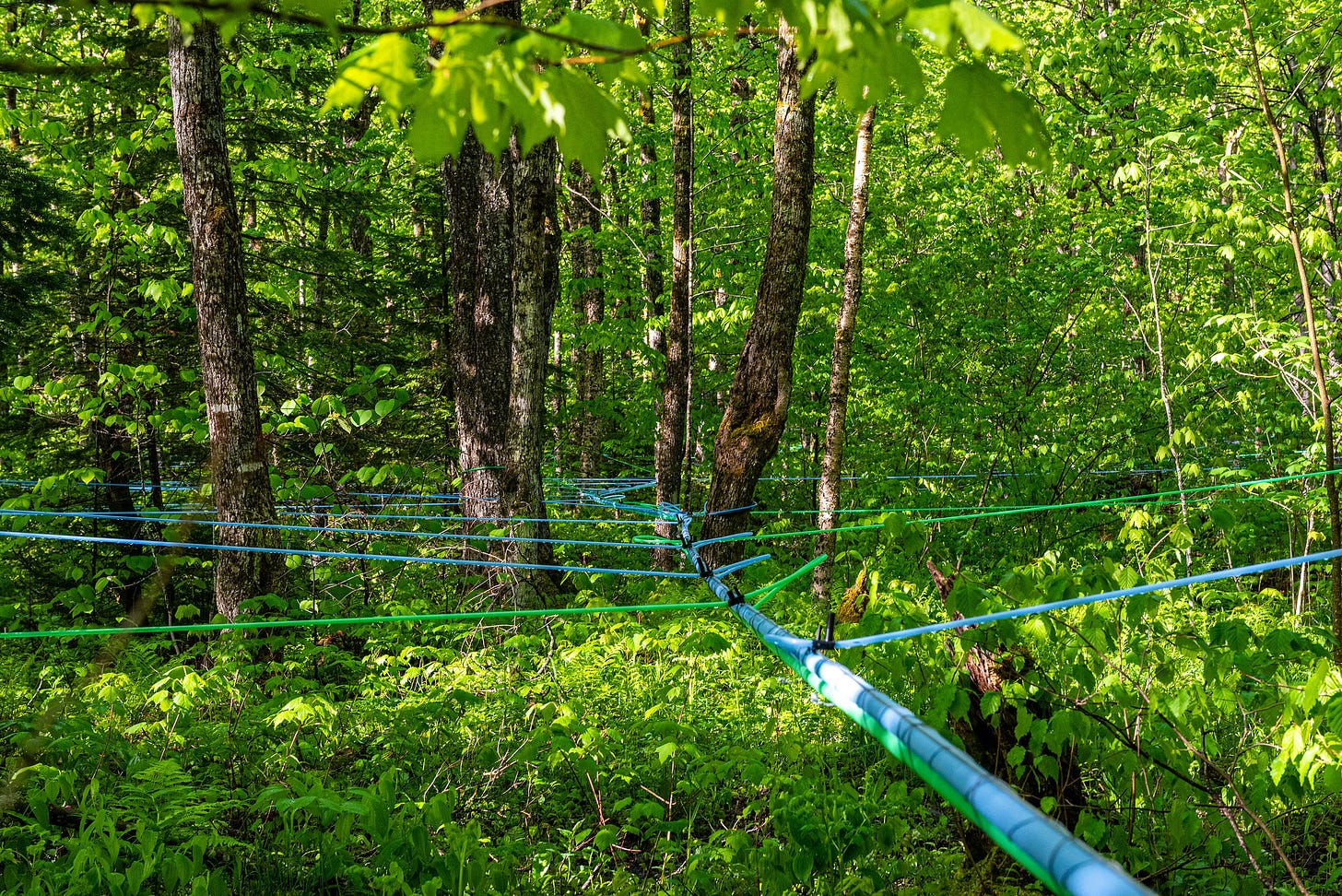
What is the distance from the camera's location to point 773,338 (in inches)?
260

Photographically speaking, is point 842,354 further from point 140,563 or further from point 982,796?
point 982,796

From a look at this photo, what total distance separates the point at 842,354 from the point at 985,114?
611 cm

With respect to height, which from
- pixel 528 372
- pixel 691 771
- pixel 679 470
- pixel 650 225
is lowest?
pixel 691 771

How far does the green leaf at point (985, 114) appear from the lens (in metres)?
1.06

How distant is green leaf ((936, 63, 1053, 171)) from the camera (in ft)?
3.49

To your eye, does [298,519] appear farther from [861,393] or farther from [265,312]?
[861,393]

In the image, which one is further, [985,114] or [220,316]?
[220,316]

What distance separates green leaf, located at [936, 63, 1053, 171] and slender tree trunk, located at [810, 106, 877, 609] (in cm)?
569

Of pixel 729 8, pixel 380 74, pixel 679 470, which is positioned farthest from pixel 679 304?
pixel 380 74

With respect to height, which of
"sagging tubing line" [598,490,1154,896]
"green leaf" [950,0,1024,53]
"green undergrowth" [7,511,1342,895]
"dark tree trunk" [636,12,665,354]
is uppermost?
"dark tree trunk" [636,12,665,354]

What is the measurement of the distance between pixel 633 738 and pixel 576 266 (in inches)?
392

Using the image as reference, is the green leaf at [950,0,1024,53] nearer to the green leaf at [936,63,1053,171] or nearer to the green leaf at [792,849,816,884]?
the green leaf at [936,63,1053,171]

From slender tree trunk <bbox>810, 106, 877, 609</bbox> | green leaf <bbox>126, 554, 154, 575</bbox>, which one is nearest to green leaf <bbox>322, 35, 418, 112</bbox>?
slender tree trunk <bbox>810, 106, 877, 609</bbox>

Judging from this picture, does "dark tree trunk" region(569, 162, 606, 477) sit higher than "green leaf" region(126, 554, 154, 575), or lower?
higher
